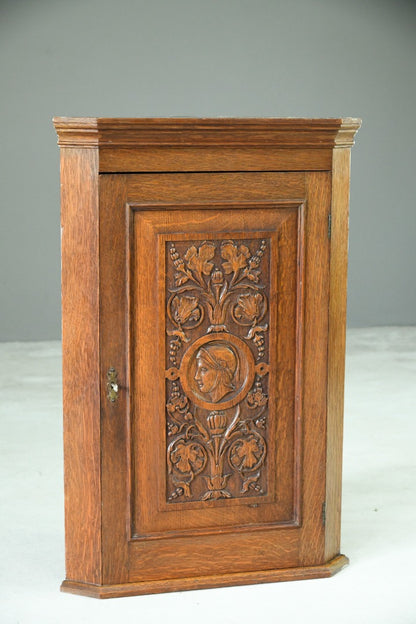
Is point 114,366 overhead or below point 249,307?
below

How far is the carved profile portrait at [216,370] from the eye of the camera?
109 inches

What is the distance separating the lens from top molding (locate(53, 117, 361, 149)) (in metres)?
2.55

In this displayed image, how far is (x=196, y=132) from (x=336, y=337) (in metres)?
0.72

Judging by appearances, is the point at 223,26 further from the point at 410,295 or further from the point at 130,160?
the point at 130,160

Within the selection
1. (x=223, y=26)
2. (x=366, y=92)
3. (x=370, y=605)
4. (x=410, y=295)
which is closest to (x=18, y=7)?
(x=223, y=26)

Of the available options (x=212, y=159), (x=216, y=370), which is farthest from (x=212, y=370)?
(x=212, y=159)

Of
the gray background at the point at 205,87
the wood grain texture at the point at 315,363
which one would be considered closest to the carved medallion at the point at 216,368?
the wood grain texture at the point at 315,363

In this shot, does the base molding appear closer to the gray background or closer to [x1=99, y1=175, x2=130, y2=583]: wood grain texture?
[x1=99, y1=175, x2=130, y2=583]: wood grain texture

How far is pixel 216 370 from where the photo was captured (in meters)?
2.77

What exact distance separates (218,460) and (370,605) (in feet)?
1.90

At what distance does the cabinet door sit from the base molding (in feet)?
0.06

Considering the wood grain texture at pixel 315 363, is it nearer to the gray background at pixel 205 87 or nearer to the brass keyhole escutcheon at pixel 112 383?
the brass keyhole escutcheon at pixel 112 383

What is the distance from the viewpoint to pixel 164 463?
278 cm

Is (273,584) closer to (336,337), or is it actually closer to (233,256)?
(336,337)
